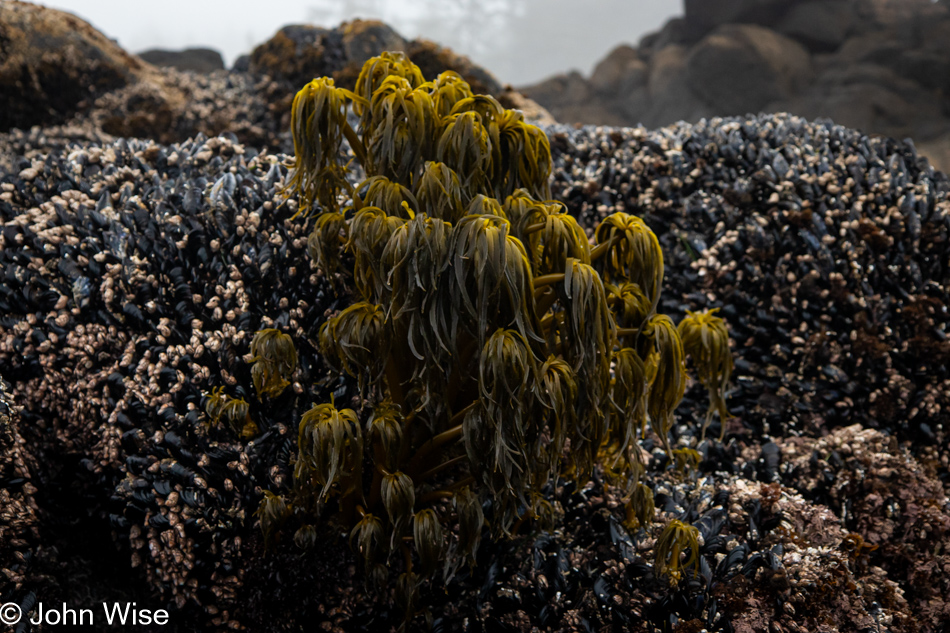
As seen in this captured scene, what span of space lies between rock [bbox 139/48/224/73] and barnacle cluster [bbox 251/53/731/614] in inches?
782

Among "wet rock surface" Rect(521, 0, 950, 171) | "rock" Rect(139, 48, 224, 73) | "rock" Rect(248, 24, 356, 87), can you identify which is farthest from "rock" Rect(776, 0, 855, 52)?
"rock" Rect(248, 24, 356, 87)

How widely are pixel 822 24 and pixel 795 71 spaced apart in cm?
292

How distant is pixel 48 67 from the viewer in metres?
9.16

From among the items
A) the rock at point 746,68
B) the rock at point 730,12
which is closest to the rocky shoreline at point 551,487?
the rock at point 746,68

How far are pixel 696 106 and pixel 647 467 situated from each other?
26.9m

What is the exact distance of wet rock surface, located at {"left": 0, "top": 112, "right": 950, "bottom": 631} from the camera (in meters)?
3.68

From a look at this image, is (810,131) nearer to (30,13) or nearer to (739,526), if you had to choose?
(739,526)

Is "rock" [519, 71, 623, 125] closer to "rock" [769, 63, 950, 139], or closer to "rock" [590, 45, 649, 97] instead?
"rock" [590, 45, 649, 97]

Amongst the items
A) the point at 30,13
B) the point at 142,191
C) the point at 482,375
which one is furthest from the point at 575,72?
the point at 482,375

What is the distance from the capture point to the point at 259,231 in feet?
15.1

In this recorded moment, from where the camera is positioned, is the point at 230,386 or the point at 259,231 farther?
the point at 259,231

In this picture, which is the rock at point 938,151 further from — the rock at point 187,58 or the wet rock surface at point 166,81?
the rock at point 187,58

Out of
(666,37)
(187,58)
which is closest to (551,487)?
(187,58)

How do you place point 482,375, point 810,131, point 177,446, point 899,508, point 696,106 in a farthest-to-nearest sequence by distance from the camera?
point 696,106 < point 810,131 < point 899,508 < point 177,446 < point 482,375
